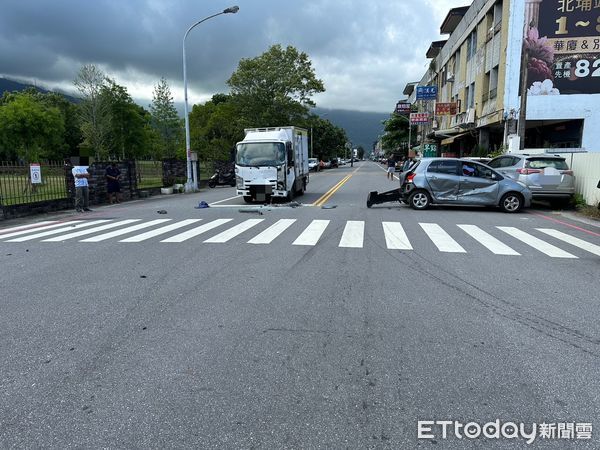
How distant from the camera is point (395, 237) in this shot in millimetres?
9531

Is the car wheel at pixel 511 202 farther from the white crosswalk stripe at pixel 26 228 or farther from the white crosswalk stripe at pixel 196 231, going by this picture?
the white crosswalk stripe at pixel 26 228

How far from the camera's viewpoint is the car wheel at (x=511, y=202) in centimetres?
1383

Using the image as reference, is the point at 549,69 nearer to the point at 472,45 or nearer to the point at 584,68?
the point at 584,68

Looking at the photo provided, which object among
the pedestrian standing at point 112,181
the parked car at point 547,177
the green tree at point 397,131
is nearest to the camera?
the parked car at point 547,177

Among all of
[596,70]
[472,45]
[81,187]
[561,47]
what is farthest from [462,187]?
[472,45]

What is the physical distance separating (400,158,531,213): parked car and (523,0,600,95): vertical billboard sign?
14.6 m

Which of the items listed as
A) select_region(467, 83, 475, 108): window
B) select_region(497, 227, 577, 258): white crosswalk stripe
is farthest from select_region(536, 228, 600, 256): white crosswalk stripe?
select_region(467, 83, 475, 108): window

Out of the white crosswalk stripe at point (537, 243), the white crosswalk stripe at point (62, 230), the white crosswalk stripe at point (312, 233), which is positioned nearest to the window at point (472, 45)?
the white crosswalk stripe at point (537, 243)

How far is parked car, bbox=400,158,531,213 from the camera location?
1384 cm

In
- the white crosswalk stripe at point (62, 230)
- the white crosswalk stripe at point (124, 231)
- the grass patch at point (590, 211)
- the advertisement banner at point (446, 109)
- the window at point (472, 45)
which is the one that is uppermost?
the window at point (472, 45)

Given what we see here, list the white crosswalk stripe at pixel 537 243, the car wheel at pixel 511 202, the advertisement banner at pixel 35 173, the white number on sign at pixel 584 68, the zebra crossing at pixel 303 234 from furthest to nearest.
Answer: the white number on sign at pixel 584 68 < the advertisement banner at pixel 35 173 < the car wheel at pixel 511 202 < the zebra crossing at pixel 303 234 < the white crosswalk stripe at pixel 537 243

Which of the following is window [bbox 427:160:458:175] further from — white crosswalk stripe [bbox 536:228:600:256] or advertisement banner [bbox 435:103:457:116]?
advertisement banner [bbox 435:103:457:116]

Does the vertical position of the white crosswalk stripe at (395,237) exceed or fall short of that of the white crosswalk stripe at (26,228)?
it exceeds it

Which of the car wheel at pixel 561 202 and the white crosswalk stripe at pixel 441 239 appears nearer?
the white crosswalk stripe at pixel 441 239
